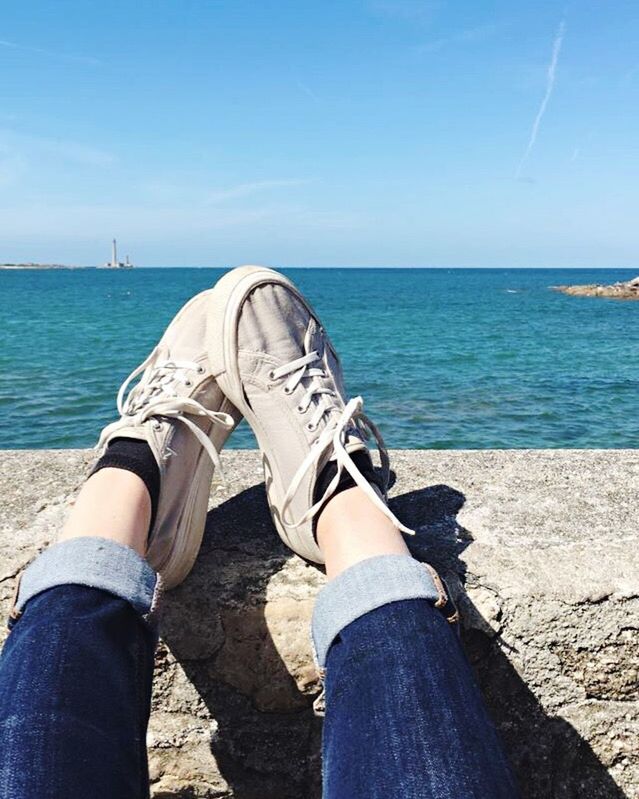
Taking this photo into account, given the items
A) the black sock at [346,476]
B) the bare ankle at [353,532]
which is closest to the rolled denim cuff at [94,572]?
the bare ankle at [353,532]

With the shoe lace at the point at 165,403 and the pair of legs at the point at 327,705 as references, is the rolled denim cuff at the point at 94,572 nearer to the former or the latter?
the pair of legs at the point at 327,705

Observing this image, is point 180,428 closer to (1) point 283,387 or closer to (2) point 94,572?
(1) point 283,387

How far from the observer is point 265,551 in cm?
145

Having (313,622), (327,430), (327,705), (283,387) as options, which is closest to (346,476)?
(327,430)

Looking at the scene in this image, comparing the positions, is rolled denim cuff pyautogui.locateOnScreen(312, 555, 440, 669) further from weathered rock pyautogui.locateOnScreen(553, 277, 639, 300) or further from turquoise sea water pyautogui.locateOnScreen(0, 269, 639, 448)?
weathered rock pyautogui.locateOnScreen(553, 277, 639, 300)

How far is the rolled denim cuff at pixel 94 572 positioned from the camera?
1023 mm

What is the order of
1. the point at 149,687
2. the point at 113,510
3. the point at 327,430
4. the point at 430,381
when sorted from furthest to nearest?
1. the point at 430,381
2. the point at 327,430
3. the point at 113,510
4. the point at 149,687

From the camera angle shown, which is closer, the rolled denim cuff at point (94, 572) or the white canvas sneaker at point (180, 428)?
the rolled denim cuff at point (94, 572)

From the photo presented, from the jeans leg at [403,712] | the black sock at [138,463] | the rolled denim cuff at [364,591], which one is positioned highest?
the black sock at [138,463]

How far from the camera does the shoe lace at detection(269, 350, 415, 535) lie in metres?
1.37

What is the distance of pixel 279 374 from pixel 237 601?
55cm

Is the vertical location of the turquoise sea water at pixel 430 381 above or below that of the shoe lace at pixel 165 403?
below

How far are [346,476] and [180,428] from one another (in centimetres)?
39

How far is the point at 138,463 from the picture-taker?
4.54ft
